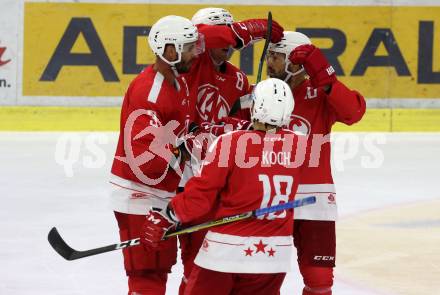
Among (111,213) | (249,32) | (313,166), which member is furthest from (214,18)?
(111,213)

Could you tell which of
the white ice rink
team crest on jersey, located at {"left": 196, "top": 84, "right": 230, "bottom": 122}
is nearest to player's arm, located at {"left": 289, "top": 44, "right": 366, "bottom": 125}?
team crest on jersey, located at {"left": 196, "top": 84, "right": 230, "bottom": 122}

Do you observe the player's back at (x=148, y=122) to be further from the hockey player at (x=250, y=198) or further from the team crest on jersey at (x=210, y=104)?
the hockey player at (x=250, y=198)

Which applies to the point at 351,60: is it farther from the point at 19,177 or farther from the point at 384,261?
the point at 384,261

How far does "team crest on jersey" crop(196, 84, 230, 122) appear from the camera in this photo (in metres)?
5.03

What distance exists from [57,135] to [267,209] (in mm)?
6286

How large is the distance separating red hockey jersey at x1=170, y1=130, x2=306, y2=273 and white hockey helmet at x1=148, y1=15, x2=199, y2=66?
738 mm

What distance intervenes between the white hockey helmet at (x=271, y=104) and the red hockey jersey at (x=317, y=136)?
2.48 ft

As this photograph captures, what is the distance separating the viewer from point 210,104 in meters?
5.04

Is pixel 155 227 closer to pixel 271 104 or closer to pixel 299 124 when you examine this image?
pixel 271 104

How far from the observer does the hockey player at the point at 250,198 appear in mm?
3955

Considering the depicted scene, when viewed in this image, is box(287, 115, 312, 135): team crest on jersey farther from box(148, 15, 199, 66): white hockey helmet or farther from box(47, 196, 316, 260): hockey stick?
box(47, 196, 316, 260): hockey stick

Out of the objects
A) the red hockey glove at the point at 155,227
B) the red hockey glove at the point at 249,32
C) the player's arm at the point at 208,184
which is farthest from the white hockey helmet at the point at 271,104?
the red hockey glove at the point at 249,32

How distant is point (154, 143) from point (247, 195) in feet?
2.23

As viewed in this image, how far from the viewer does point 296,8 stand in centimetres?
1055
